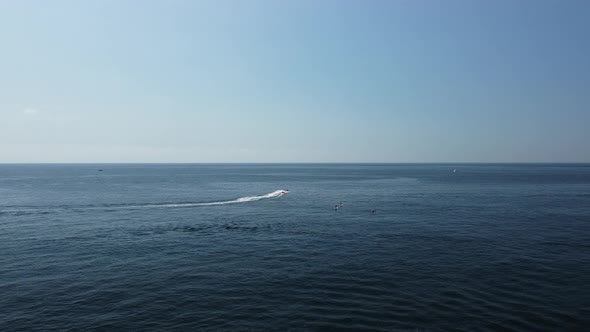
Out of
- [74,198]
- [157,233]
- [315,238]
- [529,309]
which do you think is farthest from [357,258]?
[74,198]

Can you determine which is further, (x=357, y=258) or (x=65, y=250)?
(x=65, y=250)

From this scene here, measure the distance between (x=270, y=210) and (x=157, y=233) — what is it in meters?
35.7

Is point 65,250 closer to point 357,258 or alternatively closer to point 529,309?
point 357,258

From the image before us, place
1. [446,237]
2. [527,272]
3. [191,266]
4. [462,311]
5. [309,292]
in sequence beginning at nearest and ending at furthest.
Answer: [462,311] → [309,292] → [527,272] → [191,266] → [446,237]

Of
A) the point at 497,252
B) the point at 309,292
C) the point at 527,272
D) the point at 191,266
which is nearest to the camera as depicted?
the point at 309,292

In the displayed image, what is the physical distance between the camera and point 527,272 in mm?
44938

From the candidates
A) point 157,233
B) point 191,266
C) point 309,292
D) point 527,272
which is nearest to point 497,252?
point 527,272

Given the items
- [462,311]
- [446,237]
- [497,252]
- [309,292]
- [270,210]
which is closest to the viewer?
[462,311]

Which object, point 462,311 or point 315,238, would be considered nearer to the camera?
point 462,311

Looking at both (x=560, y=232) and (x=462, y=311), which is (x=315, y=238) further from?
(x=560, y=232)

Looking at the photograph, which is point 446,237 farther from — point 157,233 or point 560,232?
point 157,233

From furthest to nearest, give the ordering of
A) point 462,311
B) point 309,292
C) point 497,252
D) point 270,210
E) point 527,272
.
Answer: point 270,210, point 497,252, point 527,272, point 309,292, point 462,311

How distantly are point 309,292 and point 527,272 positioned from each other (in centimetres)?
2925

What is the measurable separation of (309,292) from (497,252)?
111 ft
